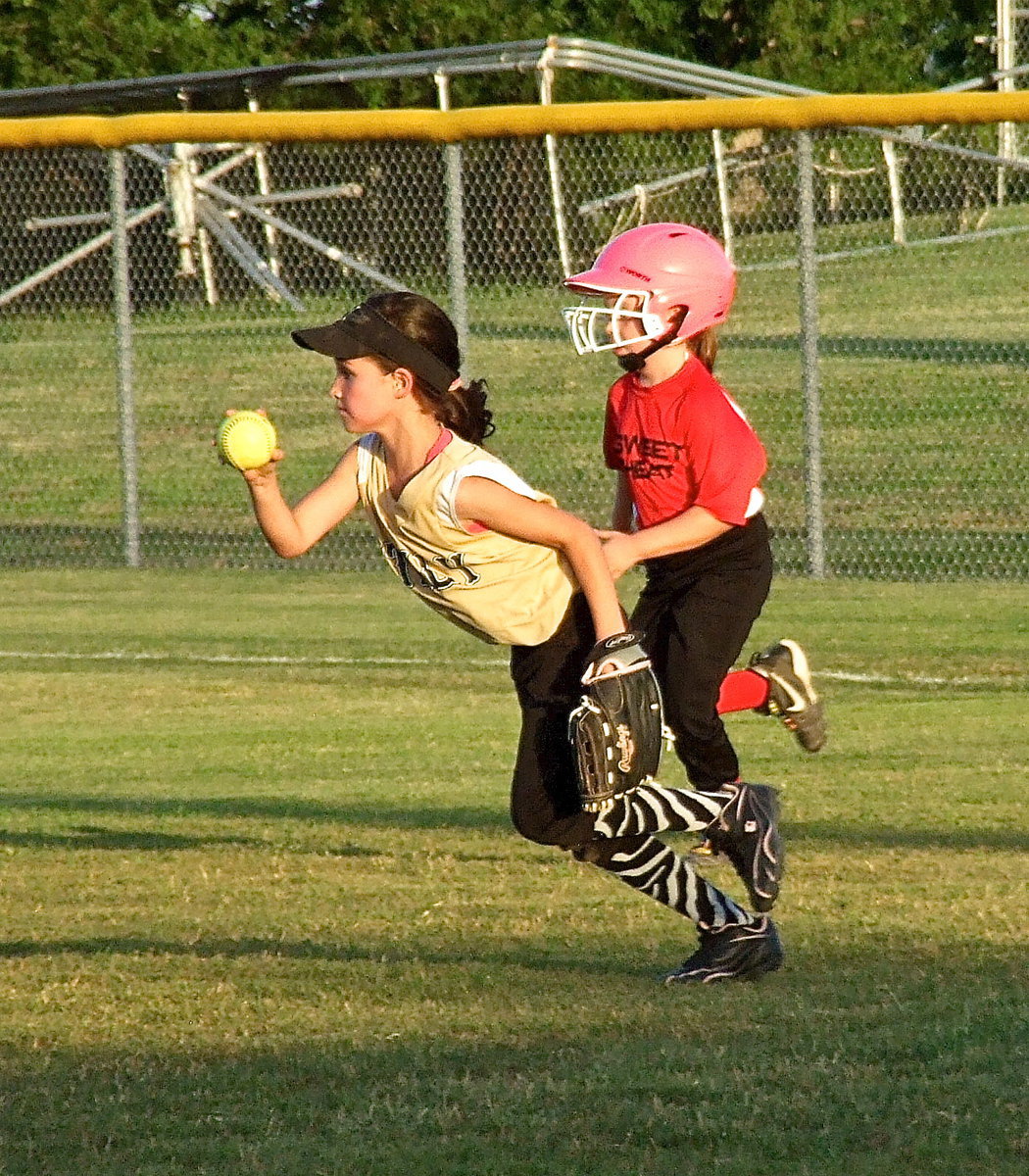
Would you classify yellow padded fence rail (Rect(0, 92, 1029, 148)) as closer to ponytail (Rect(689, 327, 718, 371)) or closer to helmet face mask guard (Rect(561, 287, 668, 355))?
ponytail (Rect(689, 327, 718, 371))

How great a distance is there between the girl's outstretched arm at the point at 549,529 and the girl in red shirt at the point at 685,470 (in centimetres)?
49

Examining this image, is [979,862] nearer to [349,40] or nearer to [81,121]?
[81,121]

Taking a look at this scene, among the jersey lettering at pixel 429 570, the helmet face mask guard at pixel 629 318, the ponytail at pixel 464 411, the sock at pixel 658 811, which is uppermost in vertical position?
the helmet face mask guard at pixel 629 318

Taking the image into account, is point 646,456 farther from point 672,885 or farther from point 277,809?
point 277,809

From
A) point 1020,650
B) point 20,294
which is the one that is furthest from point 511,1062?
point 20,294

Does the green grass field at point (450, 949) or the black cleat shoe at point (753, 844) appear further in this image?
the black cleat shoe at point (753, 844)

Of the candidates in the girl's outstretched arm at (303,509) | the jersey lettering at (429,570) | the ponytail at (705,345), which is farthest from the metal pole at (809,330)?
the jersey lettering at (429,570)

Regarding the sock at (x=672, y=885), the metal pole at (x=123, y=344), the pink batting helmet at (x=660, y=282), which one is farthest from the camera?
the metal pole at (x=123, y=344)

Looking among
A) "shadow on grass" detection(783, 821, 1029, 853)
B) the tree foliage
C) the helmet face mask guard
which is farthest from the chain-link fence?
the tree foliage

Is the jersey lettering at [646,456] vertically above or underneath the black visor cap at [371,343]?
underneath

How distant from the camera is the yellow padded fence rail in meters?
10.9

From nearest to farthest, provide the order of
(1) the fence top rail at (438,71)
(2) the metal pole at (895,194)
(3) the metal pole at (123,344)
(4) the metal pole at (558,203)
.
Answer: (3) the metal pole at (123,344) < (2) the metal pole at (895,194) < (4) the metal pole at (558,203) < (1) the fence top rail at (438,71)

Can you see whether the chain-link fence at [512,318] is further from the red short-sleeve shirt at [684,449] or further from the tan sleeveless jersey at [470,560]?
the tan sleeveless jersey at [470,560]

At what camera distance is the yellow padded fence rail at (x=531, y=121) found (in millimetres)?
10883
